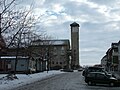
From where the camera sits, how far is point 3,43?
3816cm

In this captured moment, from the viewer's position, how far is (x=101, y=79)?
36.0m

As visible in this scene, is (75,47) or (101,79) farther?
(75,47)

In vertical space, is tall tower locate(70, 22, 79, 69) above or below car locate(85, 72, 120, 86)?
above

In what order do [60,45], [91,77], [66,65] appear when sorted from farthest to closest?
[60,45] → [66,65] → [91,77]

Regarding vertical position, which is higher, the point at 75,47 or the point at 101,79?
the point at 75,47

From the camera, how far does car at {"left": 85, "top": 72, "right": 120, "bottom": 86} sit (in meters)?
35.2

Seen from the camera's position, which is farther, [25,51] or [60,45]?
[60,45]

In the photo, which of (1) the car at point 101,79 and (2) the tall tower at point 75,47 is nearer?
(1) the car at point 101,79

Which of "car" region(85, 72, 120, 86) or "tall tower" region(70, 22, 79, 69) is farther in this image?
"tall tower" region(70, 22, 79, 69)

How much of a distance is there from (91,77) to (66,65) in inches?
4536

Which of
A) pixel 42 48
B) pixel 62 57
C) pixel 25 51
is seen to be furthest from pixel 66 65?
pixel 25 51

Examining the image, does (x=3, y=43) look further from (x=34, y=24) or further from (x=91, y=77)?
(x=91, y=77)

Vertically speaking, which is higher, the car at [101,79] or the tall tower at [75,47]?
the tall tower at [75,47]

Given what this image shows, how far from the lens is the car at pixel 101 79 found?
35.2 m
